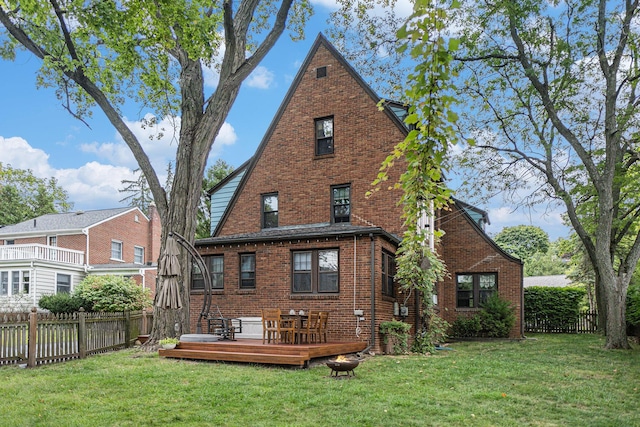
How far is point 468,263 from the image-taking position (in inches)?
855

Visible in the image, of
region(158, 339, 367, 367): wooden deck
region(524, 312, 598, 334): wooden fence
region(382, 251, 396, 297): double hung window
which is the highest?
region(382, 251, 396, 297): double hung window

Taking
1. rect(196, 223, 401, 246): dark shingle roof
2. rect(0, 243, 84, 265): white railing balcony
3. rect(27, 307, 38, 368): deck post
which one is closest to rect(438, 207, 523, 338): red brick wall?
A: rect(196, 223, 401, 246): dark shingle roof

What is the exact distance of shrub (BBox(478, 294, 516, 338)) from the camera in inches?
800

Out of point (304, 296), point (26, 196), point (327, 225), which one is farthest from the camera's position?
point (26, 196)

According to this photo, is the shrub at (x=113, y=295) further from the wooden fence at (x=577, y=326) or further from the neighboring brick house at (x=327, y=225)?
the wooden fence at (x=577, y=326)

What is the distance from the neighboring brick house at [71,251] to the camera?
30.7 m

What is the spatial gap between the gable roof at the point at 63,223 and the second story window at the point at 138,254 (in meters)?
3.13

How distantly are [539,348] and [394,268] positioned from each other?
5.30 m

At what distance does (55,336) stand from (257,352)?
4.90m

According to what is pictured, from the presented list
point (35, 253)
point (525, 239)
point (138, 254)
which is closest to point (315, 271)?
point (35, 253)

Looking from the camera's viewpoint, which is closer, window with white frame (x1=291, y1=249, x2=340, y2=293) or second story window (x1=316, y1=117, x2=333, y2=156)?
window with white frame (x1=291, y1=249, x2=340, y2=293)

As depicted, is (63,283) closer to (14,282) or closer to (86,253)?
(86,253)

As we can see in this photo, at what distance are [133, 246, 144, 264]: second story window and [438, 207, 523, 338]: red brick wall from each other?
84.5 ft

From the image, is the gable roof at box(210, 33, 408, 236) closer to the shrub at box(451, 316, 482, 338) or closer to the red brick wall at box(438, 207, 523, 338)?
the red brick wall at box(438, 207, 523, 338)
